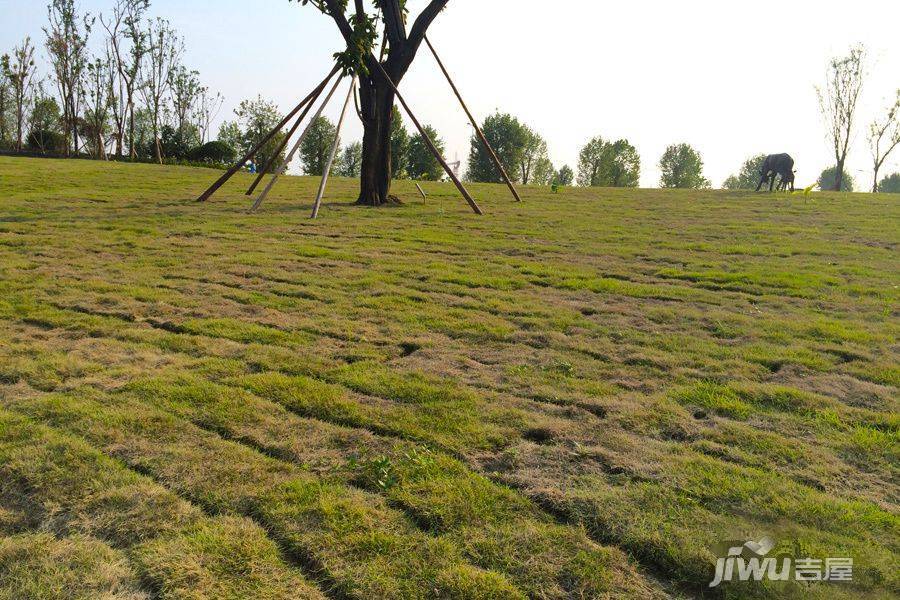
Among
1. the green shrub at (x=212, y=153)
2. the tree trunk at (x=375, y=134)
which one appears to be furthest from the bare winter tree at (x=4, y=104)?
the tree trunk at (x=375, y=134)

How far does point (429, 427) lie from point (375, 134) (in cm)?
1286

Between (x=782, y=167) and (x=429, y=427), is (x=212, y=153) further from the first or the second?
(x=429, y=427)

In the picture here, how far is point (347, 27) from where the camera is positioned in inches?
587

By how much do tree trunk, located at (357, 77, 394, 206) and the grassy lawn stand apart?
725 centimetres

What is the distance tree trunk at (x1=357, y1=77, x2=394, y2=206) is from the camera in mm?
15664

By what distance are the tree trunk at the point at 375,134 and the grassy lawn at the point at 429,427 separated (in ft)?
23.8

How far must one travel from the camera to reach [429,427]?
4.09 m

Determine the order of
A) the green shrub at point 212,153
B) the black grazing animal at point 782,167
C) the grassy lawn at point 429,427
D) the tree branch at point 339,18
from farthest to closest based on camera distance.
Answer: the green shrub at point 212,153 < the black grazing animal at point 782,167 < the tree branch at point 339,18 < the grassy lawn at point 429,427

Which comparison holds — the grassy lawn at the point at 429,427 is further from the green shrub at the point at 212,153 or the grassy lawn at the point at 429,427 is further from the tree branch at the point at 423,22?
the green shrub at the point at 212,153

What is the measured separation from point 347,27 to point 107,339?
1154cm

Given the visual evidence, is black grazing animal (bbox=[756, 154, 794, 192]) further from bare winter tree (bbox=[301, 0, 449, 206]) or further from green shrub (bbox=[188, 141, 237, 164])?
green shrub (bbox=[188, 141, 237, 164])

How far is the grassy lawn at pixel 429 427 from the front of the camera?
2812 mm

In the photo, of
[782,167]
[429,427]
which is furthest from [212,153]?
[429,427]

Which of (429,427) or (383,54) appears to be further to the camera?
(383,54)
